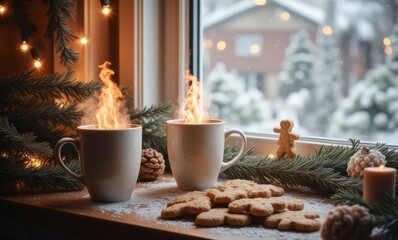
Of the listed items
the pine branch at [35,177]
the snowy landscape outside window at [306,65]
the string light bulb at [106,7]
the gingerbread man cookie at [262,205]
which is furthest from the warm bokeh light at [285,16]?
the pine branch at [35,177]

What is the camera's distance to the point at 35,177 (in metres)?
1.21

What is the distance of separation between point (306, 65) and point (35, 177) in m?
0.75

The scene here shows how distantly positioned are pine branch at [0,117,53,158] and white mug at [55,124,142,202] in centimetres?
12

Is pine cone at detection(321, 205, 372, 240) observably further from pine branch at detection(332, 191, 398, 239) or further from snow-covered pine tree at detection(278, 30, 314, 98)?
snow-covered pine tree at detection(278, 30, 314, 98)

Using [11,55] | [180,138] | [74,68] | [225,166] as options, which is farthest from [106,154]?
[11,55]

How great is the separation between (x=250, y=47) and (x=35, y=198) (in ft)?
2.36

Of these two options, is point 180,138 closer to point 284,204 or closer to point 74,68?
point 284,204

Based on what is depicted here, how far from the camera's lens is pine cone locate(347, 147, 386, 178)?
1138 millimetres

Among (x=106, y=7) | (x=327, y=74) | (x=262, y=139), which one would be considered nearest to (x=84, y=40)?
(x=106, y=7)

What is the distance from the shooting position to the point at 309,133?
1.45 meters

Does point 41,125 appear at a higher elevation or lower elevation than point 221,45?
lower

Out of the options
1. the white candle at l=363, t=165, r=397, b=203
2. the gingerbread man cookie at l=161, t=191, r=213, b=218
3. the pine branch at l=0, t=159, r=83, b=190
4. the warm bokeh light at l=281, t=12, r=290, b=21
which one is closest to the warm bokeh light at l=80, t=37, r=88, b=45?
the pine branch at l=0, t=159, r=83, b=190

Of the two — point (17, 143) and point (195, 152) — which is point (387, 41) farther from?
point (17, 143)

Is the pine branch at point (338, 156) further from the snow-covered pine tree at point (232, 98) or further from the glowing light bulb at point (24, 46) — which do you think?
the glowing light bulb at point (24, 46)
